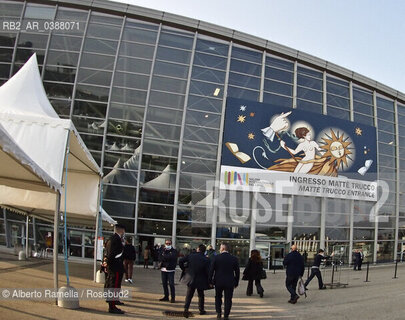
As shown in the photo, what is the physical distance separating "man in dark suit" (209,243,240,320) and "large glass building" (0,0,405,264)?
15.2 meters

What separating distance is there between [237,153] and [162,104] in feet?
18.4

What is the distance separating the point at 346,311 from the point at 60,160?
7.04 meters

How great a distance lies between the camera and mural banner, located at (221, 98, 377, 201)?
2317 centimetres

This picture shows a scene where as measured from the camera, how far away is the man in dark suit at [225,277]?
6.97 m

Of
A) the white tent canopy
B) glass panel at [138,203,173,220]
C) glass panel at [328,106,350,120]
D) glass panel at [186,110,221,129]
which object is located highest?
glass panel at [328,106,350,120]

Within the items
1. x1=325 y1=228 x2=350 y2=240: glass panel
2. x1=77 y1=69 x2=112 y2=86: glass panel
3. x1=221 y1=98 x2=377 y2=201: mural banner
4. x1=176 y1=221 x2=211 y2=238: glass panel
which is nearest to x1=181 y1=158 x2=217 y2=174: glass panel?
x1=221 y1=98 x2=377 y2=201: mural banner

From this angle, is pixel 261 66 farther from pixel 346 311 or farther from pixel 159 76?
pixel 346 311

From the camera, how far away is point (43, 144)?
7.91 metres

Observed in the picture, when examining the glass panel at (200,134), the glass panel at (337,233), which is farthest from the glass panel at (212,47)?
the glass panel at (337,233)

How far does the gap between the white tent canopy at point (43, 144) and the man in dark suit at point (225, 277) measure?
3448 mm

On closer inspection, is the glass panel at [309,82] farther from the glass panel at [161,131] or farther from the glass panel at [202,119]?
the glass panel at [161,131]

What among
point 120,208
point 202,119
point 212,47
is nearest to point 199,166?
point 202,119

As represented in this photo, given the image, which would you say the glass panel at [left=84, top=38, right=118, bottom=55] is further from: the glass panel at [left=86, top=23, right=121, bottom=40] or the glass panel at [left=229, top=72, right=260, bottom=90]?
the glass panel at [left=229, top=72, right=260, bottom=90]

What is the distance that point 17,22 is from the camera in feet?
77.7
